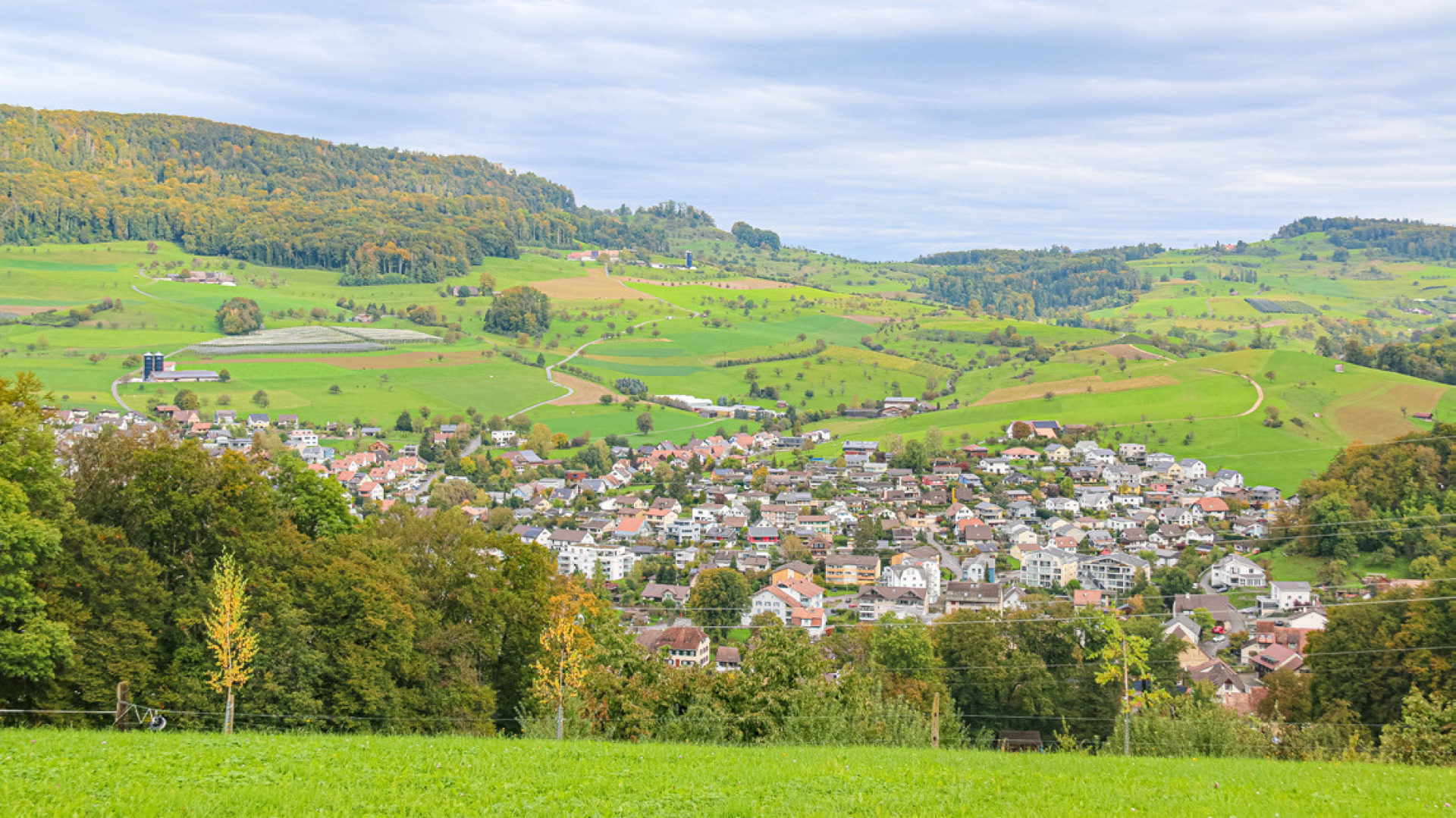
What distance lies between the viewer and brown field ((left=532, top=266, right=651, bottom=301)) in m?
143

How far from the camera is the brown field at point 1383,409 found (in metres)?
73.4

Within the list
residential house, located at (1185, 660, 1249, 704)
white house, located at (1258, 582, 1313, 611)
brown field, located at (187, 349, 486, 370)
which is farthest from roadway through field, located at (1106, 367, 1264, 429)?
brown field, located at (187, 349, 486, 370)

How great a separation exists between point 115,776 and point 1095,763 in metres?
11.0

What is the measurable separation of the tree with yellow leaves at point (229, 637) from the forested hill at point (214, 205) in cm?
13239

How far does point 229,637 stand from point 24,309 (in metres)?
111

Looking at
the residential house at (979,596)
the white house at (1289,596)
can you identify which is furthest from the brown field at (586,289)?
the white house at (1289,596)

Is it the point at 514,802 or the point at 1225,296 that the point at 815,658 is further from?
the point at 1225,296

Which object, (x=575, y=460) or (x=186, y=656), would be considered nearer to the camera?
(x=186, y=656)

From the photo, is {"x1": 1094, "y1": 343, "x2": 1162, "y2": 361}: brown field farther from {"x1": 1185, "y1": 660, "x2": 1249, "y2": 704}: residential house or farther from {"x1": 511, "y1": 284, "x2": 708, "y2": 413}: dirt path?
{"x1": 1185, "y1": 660, "x2": 1249, "y2": 704}: residential house

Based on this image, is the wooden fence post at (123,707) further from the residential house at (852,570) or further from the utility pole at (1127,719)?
the residential house at (852,570)

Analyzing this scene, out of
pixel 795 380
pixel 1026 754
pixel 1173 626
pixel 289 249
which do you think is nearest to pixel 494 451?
pixel 795 380

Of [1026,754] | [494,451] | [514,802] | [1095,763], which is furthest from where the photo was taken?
[494,451]

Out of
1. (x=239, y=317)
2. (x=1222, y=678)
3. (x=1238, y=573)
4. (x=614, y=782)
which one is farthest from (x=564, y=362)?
(x=614, y=782)

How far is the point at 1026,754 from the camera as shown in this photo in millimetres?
13453
